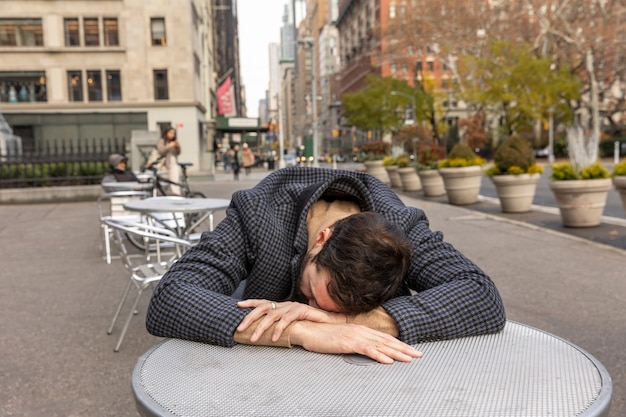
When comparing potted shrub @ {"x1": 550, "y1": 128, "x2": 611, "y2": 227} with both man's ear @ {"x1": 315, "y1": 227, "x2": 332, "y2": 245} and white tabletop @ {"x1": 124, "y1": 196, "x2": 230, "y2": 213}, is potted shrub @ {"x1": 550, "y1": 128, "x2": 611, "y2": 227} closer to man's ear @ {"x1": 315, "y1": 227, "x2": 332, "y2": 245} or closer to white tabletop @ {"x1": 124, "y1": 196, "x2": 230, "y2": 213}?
white tabletop @ {"x1": 124, "y1": 196, "x2": 230, "y2": 213}

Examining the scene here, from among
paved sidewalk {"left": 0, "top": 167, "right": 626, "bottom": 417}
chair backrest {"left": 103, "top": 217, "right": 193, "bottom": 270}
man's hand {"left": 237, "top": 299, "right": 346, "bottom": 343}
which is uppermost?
man's hand {"left": 237, "top": 299, "right": 346, "bottom": 343}

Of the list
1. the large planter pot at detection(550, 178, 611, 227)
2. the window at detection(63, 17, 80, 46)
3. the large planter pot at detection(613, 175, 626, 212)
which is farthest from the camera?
the window at detection(63, 17, 80, 46)

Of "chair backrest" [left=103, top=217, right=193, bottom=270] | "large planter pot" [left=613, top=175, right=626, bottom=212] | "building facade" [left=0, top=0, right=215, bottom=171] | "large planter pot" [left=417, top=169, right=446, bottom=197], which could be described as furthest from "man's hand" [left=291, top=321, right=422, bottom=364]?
"building facade" [left=0, top=0, right=215, bottom=171]

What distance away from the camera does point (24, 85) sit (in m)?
37.3

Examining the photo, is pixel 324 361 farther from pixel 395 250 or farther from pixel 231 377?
pixel 395 250

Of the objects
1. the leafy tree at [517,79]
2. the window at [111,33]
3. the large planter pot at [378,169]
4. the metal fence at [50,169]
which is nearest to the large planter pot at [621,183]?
the metal fence at [50,169]

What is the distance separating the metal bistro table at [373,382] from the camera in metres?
1.38

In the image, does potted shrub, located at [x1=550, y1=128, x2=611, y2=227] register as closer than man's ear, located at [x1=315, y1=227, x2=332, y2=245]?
No

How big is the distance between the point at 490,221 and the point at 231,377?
10304 mm

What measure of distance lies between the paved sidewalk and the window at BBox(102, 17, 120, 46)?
98.6 feet

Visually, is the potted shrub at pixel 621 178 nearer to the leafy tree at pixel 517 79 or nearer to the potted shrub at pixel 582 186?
the potted shrub at pixel 582 186

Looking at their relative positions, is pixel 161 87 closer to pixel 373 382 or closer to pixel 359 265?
pixel 359 265

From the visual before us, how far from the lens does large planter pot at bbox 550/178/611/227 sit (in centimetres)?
952

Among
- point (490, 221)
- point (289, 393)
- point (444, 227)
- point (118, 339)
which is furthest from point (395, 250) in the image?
point (490, 221)
